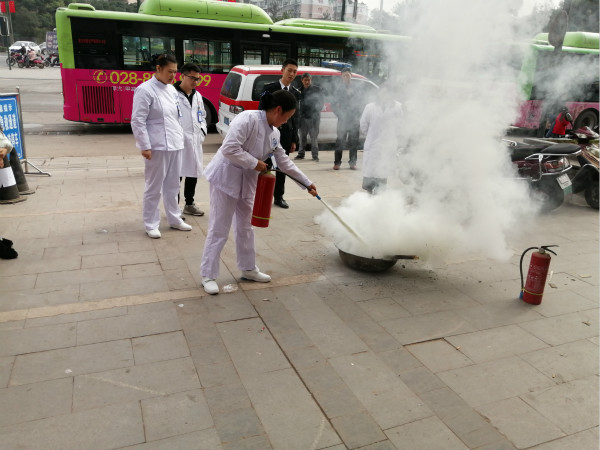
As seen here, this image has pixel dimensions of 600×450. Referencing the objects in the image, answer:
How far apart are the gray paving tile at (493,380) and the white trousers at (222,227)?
1.87m

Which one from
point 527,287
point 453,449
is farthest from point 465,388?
point 527,287

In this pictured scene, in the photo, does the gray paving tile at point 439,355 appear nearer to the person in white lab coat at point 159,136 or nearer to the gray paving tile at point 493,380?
the gray paving tile at point 493,380

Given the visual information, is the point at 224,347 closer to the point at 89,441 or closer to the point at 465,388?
the point at 89,441

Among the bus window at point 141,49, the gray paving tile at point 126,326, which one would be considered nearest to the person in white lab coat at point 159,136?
the gray paving tile at point 126,326

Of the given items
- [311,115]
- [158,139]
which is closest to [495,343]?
[158,139]

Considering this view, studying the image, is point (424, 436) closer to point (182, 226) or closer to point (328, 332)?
point (328, 332)

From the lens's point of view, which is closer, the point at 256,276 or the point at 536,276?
the point at 536,276

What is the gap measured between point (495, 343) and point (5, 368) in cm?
316

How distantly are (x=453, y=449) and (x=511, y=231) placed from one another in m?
4.09

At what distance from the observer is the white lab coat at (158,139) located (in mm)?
4648

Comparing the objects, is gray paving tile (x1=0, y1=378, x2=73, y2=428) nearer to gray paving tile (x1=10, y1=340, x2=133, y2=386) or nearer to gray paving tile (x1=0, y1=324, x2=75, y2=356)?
gray paving tile (x1=10, y1=340, x2=133, y2=386)

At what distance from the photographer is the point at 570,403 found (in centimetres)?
273

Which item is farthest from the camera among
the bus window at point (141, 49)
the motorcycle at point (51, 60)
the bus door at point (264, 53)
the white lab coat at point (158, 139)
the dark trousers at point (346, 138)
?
the motorcycle at point (51, 60)

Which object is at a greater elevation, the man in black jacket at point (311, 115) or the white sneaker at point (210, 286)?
the man in black jacket at point (311, 115)
